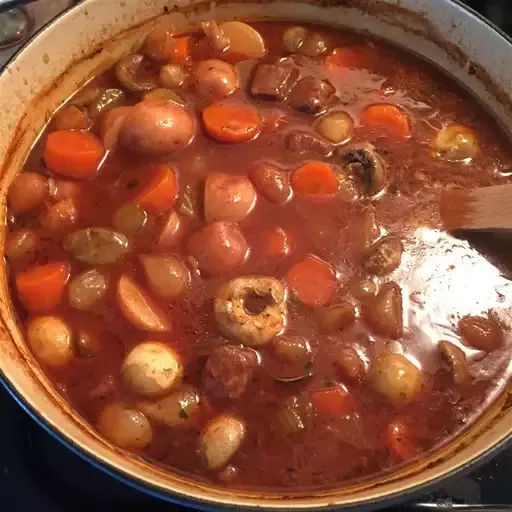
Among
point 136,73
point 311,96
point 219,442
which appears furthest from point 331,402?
point 136,73

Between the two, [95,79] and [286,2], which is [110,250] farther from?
[286,2]

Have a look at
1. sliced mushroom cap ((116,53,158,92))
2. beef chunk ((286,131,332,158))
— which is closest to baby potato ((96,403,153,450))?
beef chunk ((286,131,332,158))

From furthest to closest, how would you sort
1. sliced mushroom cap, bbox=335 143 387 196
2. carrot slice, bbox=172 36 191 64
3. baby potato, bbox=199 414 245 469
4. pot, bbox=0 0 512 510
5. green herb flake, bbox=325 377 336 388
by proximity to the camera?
carrot slice, bbox=172 36 191 64
sliced mushroom cap, bbox=335 143 387 196
green herb flake, bbox=325 377 336 388
baby potato, bbox=199 414 245 469
pot, bbox=0 0 512 510

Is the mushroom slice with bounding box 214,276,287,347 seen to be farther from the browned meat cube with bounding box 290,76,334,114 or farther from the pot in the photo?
the browned meat cube with bounding box 290,76,334,114

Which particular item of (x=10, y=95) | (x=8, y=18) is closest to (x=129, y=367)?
(x=10, y=95)

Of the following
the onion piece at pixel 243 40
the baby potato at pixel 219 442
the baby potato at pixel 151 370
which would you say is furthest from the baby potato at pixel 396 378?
the onion piece at pixel 243 40

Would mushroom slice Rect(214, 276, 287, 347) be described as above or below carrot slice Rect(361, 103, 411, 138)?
below
